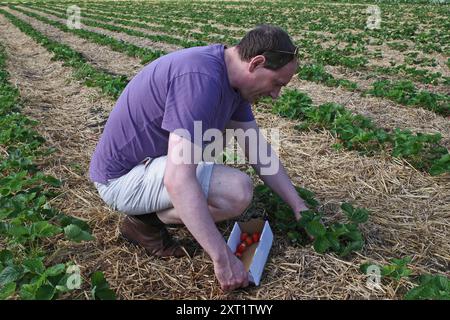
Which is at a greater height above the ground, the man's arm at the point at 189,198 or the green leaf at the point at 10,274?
the man's arm at the point at 189,198

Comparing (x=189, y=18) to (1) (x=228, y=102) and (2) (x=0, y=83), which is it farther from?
(1) (x=228, y=102)

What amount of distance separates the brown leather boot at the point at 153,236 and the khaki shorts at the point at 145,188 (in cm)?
10

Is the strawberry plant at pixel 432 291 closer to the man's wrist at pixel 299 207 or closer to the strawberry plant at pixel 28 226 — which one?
the man's wrist at pixel 299 207

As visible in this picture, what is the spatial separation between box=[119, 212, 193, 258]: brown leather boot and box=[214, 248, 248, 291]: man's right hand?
23.7 inches

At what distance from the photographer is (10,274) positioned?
2594mm

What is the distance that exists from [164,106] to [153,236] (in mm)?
896

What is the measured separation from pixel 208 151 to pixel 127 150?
58cm

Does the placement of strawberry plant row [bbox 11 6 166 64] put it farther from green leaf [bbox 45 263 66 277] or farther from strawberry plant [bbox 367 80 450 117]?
green leaf [bbox 45 263 66 277]

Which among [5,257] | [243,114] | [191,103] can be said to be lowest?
[5,257]

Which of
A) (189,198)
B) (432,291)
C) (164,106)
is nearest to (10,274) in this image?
(189,198)

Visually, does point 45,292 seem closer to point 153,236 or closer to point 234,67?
point 153,236

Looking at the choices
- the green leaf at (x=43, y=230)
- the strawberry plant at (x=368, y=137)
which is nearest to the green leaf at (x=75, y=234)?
the green leaf at (x=43, y=230)

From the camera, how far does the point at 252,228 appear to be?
317cm

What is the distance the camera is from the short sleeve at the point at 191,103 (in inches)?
95.0
